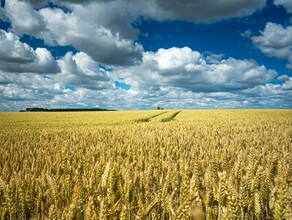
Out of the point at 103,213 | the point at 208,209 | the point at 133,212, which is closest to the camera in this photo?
the point at 103,213

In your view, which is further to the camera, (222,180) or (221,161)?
(221,161)

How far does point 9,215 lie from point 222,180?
7.33 feet

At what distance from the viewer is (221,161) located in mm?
4395

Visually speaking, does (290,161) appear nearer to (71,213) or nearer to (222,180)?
(222,180)

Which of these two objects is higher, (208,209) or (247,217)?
(208,209)

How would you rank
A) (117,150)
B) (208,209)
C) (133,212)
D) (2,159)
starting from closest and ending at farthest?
(208,209) → (133,212) → (2,159) → (117,150)

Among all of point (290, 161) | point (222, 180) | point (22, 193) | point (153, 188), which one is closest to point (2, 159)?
point (22, 193)

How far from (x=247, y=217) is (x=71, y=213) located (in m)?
1.71

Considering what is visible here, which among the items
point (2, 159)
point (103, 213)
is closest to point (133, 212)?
point (103, 213)

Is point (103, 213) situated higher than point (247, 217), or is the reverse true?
point (103, 213)

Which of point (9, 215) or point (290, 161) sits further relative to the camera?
point (290, 161)

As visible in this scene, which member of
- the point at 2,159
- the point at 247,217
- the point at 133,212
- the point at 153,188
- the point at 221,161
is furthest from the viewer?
the point at 2,159

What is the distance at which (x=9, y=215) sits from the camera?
2.56 m

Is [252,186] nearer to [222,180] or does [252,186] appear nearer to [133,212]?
[222,180]
